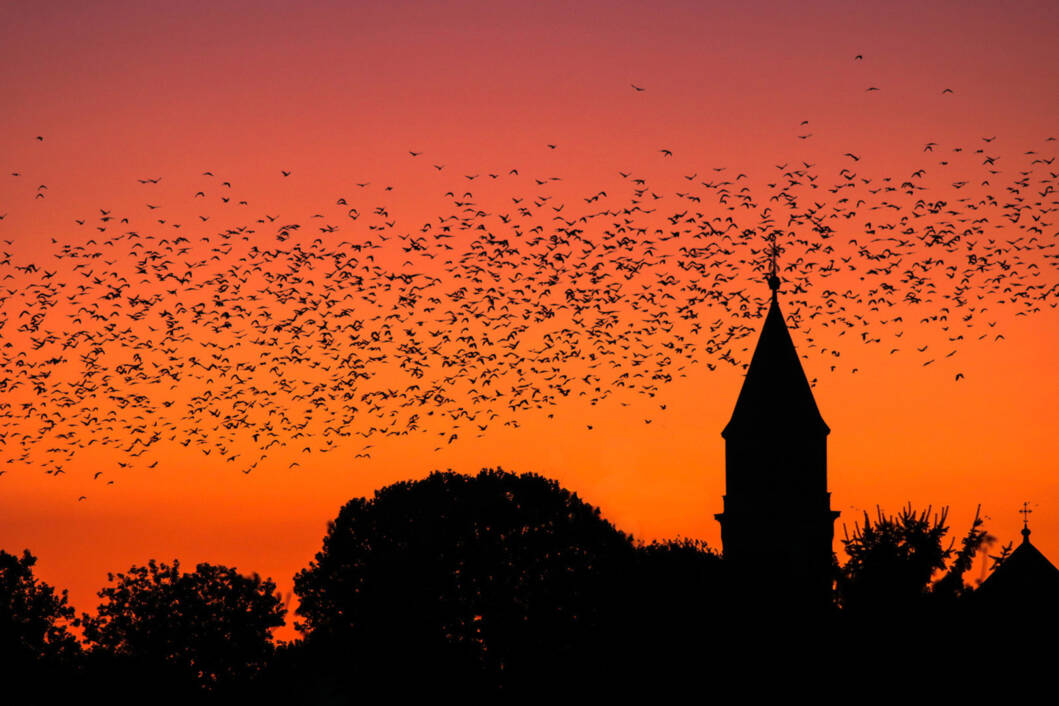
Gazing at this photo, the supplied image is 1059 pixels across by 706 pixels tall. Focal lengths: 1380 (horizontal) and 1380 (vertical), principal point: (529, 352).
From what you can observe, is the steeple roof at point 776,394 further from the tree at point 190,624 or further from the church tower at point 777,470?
the tree at point 190,624

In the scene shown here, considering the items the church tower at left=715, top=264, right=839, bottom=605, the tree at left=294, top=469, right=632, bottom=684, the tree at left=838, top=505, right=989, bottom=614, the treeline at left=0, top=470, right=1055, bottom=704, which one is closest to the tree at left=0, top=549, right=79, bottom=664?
the treeline at left=0, top=470, right=1055, bottom=704

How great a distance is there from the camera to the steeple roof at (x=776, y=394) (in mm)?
51938

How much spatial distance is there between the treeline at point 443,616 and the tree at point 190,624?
7 centimetres

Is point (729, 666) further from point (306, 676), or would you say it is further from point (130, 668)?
point (130, 668)

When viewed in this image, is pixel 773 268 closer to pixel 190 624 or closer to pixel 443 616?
pixel 443 616

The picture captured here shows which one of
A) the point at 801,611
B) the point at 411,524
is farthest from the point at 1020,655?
the point at 411,524

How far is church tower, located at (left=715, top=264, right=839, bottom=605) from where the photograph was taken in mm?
51500

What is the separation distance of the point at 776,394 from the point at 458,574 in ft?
46.7

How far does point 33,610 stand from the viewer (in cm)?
6366

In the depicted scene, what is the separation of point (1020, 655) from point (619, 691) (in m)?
10.3

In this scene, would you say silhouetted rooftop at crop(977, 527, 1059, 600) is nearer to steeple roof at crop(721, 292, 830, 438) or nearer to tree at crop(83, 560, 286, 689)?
steeple roof at crop(721, 292, 830, 438)

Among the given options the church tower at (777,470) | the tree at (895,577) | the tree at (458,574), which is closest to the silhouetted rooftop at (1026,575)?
the church tower at (777,470)

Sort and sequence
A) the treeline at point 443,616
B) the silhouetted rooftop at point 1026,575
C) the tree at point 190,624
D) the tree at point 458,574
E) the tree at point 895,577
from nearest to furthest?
1. the tree at point 895,577
2. the treeline at point 443,616
3. the silhouetted rooftop at point 1026,575
4. the tree at point 458,574
5. the tree at point 190,624

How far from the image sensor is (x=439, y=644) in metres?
52.9
